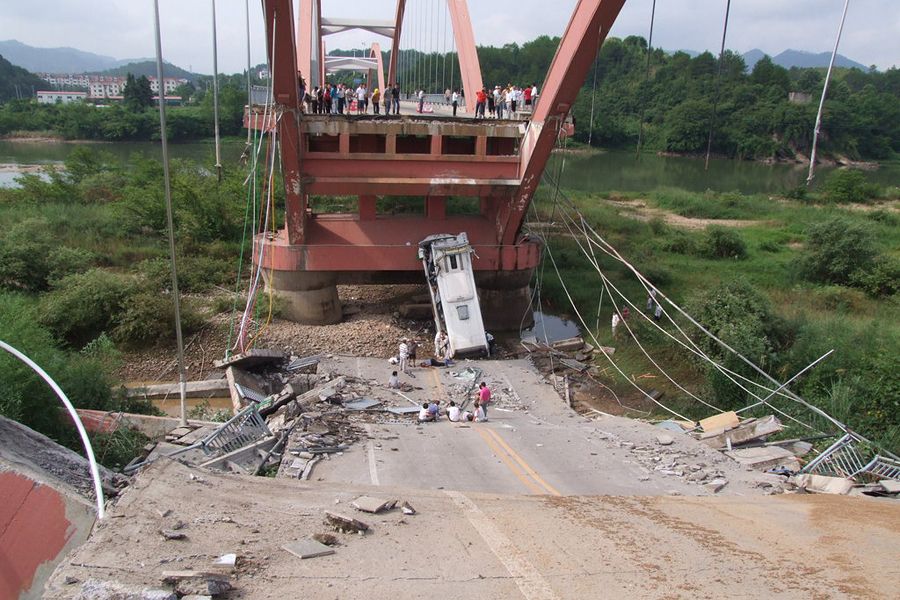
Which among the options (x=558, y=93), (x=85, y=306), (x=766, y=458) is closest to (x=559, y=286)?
(x=558, y=93)

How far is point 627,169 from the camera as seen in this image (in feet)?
203

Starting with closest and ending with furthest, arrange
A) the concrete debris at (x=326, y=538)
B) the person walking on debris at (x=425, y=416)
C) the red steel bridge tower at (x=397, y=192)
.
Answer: the concrete debris at (x=326, y=538), the person walking on debris at (x=425, y=416), the red steel bridge tower at (x=397, y=192)

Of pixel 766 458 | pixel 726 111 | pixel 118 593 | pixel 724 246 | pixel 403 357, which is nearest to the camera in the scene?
pixel 118 593

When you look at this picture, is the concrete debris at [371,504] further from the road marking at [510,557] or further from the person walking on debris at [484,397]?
the person walking on debris at [484,397]

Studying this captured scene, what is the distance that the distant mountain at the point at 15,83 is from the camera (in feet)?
404

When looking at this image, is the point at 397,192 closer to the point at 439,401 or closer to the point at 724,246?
the point at 439,401

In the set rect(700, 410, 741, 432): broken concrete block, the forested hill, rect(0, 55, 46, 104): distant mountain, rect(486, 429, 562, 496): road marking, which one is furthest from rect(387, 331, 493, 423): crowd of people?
rect(0, 55, 46, 104): distant mountain

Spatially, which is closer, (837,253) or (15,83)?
(837,253)

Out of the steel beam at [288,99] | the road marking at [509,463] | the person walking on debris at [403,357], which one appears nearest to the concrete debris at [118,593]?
the road marking at [509,463]

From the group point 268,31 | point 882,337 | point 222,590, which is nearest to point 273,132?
point 268,31

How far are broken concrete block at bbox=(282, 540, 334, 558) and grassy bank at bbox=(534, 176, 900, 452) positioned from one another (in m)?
7.67

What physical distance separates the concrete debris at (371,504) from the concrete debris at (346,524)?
1.35 ft

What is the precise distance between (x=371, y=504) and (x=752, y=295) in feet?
34.4

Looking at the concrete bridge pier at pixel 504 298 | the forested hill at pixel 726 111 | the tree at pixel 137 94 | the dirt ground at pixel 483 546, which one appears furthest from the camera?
the tree at pixel 137 94
